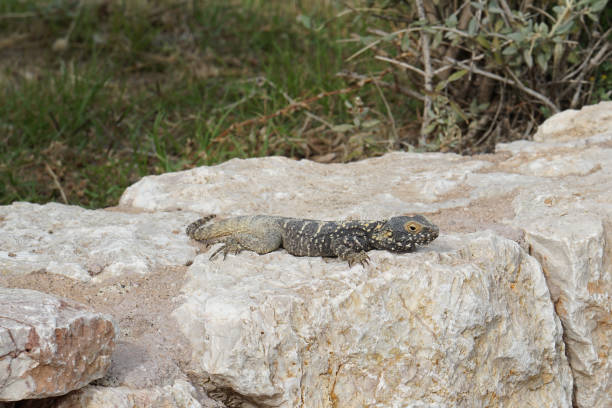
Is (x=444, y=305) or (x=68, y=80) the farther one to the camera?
(x=68, y=80)

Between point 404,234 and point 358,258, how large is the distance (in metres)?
0.28

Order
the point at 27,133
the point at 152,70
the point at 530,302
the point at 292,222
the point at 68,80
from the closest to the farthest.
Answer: the point at 530,302 < the point at 292,222 < the point at 27,133 < the point at 68,80 < the point at 152,70

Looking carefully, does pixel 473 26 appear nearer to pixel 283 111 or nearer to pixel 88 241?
pixel 283 111

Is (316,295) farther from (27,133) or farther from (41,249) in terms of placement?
(27,133)

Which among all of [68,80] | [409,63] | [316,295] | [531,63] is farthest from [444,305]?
[68,80]

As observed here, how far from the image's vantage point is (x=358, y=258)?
11.2 feet

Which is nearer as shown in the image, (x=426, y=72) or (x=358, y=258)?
(x=358, y=258)

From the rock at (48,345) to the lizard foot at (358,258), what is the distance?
4.00 ft

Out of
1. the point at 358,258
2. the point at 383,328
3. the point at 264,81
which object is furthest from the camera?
the point at 264,81

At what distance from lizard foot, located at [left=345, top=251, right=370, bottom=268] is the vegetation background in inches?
100

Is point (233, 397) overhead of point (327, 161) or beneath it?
overhead

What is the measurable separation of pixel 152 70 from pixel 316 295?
596 cm

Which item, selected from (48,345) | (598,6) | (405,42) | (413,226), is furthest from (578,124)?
(48,345)

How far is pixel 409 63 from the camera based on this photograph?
20.7ft
